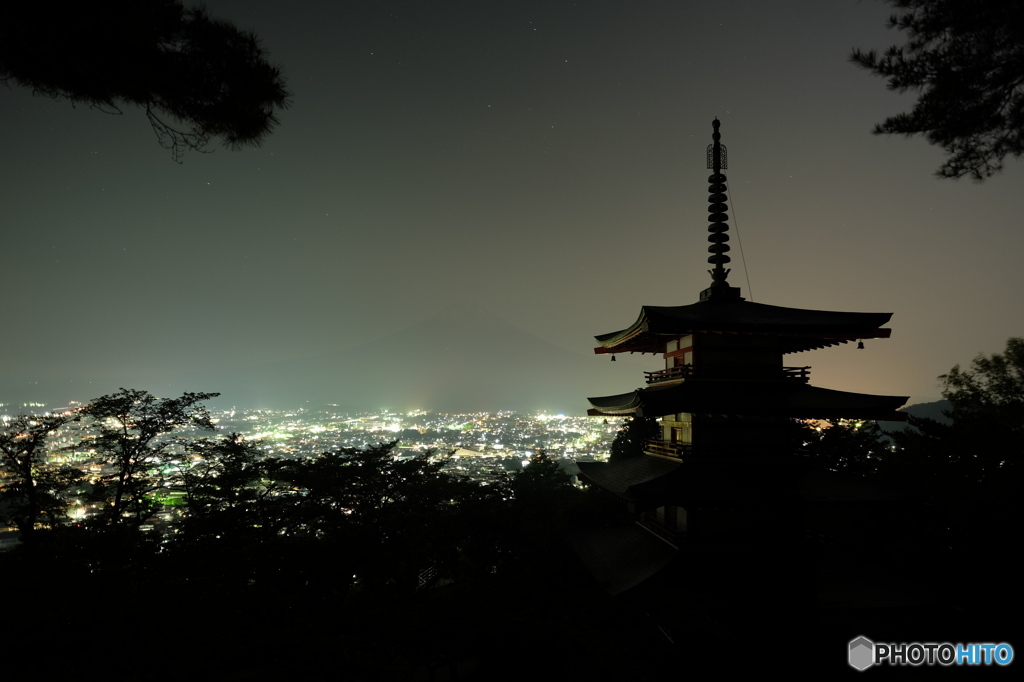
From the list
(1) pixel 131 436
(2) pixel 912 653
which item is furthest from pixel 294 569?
(2) pixel 912 653

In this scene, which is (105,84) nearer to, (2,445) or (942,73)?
(942,73)

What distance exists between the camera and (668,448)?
10219 mm

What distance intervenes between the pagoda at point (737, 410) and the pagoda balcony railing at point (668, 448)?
4 centimetres

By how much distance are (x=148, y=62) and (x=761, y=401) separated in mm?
10521

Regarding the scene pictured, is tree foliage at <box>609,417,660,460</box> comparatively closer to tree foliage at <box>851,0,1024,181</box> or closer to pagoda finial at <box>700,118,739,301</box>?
pagoda finial at <box>700,118,739,301</box>

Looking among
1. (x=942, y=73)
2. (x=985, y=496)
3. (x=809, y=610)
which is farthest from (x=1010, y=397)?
(x=942, y=73)

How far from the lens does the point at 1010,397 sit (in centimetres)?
2062

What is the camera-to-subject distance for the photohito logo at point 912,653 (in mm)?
8289

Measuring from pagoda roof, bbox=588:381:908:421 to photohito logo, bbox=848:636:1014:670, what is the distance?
14.0 feet

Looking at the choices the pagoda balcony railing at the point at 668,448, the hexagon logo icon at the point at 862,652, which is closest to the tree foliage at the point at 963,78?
the pagoda balcony railing at the point at 668,448

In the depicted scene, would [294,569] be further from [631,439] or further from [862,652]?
[631,439]

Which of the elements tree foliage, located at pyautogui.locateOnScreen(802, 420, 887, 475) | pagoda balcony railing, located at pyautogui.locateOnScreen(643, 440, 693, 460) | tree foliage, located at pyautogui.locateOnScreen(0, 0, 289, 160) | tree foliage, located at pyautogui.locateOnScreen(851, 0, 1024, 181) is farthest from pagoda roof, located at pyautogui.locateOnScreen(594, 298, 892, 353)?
tree foliage, located at pyautogui.locateOnScreen(802, 420, 887, 475)

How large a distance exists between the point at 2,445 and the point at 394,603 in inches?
514

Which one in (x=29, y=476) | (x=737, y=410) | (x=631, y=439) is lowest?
(x=631, y=439)
